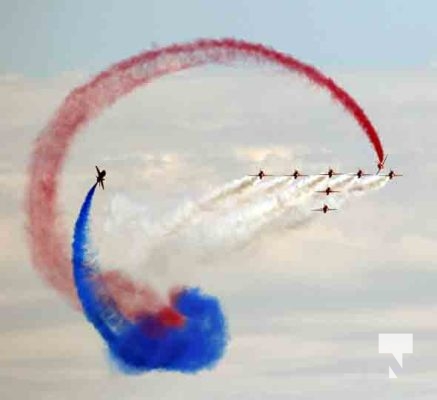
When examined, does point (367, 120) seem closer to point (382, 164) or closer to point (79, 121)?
point (382, 164)

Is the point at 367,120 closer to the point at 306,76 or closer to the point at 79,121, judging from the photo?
the point at 306,76

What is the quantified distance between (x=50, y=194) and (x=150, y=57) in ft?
37.4

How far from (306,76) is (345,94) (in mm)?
3001

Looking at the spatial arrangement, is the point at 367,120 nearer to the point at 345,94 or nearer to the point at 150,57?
the point at 345,94

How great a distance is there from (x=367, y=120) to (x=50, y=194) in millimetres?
19716

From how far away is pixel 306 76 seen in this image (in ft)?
646

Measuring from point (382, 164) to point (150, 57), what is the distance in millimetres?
15968

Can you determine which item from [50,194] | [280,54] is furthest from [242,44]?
[50,194]

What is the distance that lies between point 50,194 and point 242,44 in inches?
622

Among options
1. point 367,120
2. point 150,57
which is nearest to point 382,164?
point 367,120

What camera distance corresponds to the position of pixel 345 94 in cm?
19838

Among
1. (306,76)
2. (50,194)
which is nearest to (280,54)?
(306,76)

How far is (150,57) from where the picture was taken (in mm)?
194750

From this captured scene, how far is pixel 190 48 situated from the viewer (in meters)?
194
